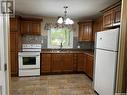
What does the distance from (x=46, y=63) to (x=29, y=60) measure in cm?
64

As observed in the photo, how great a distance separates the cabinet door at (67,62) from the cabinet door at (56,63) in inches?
5.4

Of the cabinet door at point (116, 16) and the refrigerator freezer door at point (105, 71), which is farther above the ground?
the cabinet door at point (116, 16)

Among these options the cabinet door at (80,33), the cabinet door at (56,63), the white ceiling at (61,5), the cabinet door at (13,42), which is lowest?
the cabinet door at (56,63)

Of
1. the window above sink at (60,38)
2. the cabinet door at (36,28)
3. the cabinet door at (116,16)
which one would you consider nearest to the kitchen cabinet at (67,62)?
the window above sink at (60,38)

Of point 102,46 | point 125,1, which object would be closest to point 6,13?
point 125,1

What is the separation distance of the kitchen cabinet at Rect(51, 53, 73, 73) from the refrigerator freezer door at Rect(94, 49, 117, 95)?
5.99 feet

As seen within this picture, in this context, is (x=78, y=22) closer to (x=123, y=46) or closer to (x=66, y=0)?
(x=66, y=0)

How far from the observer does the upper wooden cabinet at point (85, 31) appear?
5328 millimetres

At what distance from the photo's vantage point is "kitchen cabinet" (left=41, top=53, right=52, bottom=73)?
16.1 ft

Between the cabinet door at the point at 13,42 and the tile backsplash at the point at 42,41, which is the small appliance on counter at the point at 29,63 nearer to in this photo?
the cabinet door at the point at 13,42

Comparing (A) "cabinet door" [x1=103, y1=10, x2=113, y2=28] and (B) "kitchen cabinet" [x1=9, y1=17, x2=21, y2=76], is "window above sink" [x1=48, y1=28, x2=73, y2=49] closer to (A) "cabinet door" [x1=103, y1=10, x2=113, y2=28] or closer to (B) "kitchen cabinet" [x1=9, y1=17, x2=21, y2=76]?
(B) "kitchen cabinet" [x1=9, y1=17, x2=21, y2=76]

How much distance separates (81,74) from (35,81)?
189 cm

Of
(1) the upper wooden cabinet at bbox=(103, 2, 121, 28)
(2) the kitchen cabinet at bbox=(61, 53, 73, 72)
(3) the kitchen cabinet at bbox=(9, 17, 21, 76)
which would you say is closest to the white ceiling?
(1) the upper wooden cabinet at bbox=(103, 2, 121, 28)

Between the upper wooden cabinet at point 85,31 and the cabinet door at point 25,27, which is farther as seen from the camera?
the upper wooden cabinet at point 85,31
